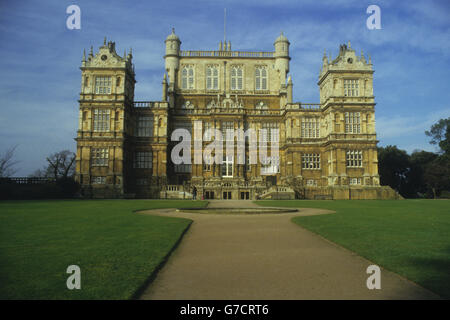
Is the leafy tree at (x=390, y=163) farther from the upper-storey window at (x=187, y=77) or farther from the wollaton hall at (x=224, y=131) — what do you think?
the upper-storey window at (x=187, y=77)

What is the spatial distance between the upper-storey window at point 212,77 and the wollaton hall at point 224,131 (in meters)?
4.61

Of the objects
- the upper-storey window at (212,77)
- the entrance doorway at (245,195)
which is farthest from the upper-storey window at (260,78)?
the entrance doorway at (245,195)

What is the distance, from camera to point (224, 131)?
54469 millimetres

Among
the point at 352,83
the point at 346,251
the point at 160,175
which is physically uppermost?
the point at 352,83

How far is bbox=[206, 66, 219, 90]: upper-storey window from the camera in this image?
62688 mm

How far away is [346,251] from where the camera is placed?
33.5 ft

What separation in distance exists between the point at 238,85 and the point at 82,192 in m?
35.2

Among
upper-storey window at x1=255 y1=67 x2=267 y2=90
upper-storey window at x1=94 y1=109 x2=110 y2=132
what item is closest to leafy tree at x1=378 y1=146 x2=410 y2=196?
upper-storey window at x1=255 y1=67 x2=267 y2=90

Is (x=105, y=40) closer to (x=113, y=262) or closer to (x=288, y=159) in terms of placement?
(x=288, y=159)

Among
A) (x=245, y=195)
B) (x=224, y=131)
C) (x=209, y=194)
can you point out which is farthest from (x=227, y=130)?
(x=245, y=195)

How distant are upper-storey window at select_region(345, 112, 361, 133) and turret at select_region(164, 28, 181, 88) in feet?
109

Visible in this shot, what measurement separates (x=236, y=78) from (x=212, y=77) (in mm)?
4872

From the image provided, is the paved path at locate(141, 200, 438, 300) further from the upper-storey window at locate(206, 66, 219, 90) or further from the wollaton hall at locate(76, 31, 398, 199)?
the upper-storey window at locate(206, 66, 219, 90)
